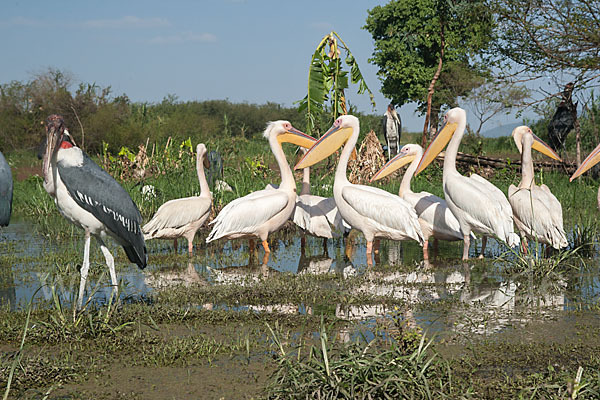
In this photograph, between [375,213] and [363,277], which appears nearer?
[363,277]

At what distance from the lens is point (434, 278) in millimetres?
6672

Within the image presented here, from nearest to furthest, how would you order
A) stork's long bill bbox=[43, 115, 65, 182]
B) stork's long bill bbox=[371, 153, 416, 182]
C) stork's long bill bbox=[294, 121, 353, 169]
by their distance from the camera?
stork's long bill bbox=[43, 115, 65, 182] → stork's long bill bbox=[294, 121, 353, 169] → stork's long bill bbox=[371, 153, 416, 182]

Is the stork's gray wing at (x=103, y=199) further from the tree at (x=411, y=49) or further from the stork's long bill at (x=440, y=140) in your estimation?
the tree at (x=411, y=49)

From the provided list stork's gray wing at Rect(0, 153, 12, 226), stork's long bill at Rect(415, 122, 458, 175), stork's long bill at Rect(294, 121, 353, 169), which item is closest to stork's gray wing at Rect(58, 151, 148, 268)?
stork's gray wing at Rect(0, 153, 12, 226)

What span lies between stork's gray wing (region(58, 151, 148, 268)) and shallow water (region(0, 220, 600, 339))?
496mm

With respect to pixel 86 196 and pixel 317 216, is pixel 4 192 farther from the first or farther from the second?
pixel 317 216

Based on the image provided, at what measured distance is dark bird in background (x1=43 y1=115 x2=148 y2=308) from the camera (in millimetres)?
5273

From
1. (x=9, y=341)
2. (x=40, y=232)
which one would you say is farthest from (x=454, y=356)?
(x=40, y=232)

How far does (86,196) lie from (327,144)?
4.11 metres

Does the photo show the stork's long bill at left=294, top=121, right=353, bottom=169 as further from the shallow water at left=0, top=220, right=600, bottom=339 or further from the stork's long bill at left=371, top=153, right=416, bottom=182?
the shallow water at left=0, top=220, right=600, bottom=339

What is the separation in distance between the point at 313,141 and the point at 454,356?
19.0ft

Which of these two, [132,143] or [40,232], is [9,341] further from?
[132,143]

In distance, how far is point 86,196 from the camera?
531 centimetres

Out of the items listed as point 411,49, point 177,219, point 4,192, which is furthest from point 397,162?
point 411,49
